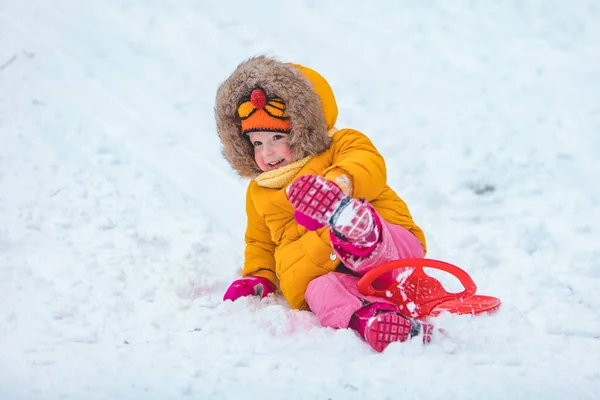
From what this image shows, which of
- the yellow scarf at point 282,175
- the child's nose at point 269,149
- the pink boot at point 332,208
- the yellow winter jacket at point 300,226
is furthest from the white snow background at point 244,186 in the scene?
the child's nose at point 269,149

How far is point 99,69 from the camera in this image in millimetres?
5336

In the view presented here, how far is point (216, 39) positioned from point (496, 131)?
2719 mm

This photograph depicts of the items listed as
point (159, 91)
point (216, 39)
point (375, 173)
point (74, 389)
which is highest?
point (216, 39)

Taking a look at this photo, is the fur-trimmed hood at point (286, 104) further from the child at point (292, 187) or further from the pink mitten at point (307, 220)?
the pink mitten at point (307, 220)

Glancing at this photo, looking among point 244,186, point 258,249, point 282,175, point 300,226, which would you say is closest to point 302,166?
point 282,175

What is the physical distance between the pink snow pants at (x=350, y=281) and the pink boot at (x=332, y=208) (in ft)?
0.31

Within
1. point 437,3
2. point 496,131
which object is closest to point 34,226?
point 496,131

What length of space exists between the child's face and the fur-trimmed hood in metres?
0.05

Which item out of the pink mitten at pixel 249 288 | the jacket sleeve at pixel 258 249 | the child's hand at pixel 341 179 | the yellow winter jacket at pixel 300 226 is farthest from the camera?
the jacket sleeve at pixel 258 249

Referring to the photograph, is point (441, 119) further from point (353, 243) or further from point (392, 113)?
point (353, 243)

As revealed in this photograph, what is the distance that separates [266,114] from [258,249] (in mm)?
657

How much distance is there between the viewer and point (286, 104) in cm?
269

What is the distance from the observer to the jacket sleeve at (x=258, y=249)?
9.73ft

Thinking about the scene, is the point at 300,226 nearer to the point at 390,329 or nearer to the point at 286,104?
the point at 286,104
